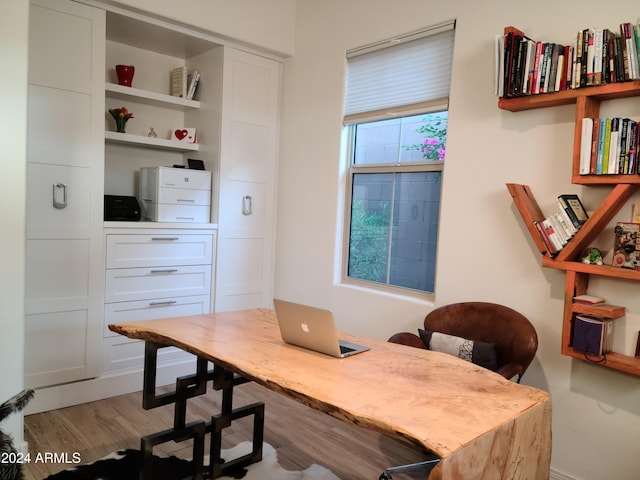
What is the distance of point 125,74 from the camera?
3.50 meters

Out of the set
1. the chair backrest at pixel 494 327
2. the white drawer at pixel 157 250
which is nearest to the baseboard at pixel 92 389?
the white drawer at pixel 157 250

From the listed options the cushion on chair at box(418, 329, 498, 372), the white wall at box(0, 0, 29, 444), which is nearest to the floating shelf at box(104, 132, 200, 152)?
the white wall at box(0, 0, 29, 444)

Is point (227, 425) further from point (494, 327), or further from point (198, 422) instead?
point (494, 327)

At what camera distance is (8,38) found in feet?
7.43

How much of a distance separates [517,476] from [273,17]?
3592 mm

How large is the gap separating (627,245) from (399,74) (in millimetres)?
1810

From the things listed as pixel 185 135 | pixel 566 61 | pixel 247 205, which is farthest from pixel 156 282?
pixel 566 61

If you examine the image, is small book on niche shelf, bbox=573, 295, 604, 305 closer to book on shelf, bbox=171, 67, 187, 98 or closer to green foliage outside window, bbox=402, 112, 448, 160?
green foliage outside window, bbox=402, 112, 448, 160

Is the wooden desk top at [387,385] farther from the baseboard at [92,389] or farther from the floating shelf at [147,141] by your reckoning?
the floating shelf at [147,141]

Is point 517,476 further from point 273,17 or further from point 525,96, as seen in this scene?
point 273,17

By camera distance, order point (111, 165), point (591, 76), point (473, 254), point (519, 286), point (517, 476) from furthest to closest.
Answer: point (111, 165)
point (473, 254)
point (519, 286)
point (591, 76)
point (517, 476)

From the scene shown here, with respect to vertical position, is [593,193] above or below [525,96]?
below

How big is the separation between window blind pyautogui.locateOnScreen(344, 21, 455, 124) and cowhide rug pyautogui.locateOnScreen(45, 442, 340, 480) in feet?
7.42

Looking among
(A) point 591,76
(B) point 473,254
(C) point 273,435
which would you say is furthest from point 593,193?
(C) point 273,435
